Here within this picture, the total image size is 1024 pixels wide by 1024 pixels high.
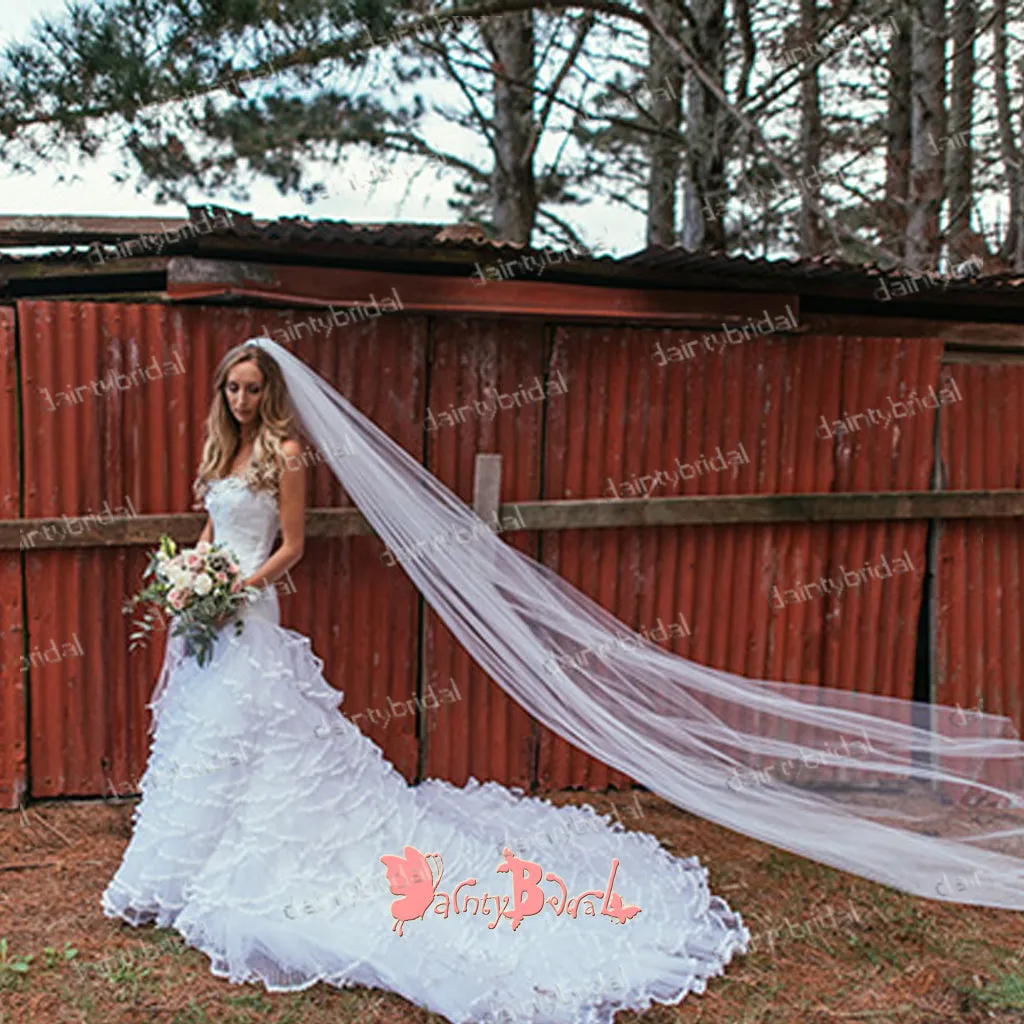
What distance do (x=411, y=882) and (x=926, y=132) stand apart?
816 centimetres

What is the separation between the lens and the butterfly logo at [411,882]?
3.85 meters

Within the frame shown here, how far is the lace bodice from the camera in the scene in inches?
167

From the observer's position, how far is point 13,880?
14.6ft

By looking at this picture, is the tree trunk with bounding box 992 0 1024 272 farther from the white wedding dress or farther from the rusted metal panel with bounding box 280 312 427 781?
the white wedding dress

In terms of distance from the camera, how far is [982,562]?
6180mm

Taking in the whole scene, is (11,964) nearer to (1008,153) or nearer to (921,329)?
(921,329)

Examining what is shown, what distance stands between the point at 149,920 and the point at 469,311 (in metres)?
3.18

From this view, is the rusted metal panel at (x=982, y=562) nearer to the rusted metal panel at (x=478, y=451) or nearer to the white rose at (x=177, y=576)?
the rusted metal panel at (x=478, y=451)

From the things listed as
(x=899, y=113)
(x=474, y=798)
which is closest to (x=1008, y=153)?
(x=899, y=113)

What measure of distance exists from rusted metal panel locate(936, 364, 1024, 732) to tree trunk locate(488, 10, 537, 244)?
7.27 metres

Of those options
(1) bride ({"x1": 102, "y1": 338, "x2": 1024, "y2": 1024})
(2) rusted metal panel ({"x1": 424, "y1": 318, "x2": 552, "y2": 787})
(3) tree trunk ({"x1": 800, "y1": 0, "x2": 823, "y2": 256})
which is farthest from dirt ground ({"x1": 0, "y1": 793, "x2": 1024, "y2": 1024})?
(3) tree trunk ({"x1": 800, "y1": 0, "x2": 823, "y2": 256})

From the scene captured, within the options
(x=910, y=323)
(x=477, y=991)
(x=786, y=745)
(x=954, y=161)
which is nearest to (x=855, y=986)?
(x=786, y=745)

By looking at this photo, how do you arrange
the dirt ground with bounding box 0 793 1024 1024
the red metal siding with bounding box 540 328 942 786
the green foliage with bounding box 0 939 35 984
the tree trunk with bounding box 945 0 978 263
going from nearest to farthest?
the dirt ground with bounding box 0 793 1024 1024, the green foliage with bounding box 0 939 35 984, the red metal siding with bounding box 540 328 942 786, the tree trunk with bounding box 945 0 978 263

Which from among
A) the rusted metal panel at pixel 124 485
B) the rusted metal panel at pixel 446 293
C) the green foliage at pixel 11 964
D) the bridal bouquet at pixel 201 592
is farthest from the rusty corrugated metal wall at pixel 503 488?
the green foliage at pixel 11 964
